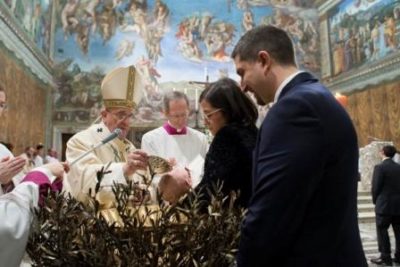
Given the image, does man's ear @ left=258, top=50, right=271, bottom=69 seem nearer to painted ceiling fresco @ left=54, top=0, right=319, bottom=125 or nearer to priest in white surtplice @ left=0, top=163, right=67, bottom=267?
priest in white surtplice @ left=0, top=163, right=67, bottom=267

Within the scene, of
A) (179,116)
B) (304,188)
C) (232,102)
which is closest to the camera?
(304,188)

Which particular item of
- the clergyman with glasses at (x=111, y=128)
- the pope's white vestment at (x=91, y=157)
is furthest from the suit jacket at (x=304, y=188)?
the clergyman with glasses at (x=111, y=128)

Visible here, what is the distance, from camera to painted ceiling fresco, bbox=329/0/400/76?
14.5 metres

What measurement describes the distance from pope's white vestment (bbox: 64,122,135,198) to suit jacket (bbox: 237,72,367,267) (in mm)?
1273

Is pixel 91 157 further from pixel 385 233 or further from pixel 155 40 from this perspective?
pixel 155 40

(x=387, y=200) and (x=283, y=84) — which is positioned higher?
(x=283, y=84)

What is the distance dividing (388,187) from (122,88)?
4496 mm

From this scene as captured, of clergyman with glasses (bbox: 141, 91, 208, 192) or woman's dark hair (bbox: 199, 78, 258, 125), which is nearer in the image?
woman's dark hair (bbox: 199, 78, 258, 125)

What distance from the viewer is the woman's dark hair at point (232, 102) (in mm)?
1795

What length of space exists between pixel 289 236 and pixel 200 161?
5.63 feet

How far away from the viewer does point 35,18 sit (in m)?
14.5

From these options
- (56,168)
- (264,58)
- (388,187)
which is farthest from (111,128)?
(388,187)

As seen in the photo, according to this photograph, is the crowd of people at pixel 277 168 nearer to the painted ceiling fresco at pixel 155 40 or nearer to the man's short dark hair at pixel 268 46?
the man's short dark hair at pixel 268 46

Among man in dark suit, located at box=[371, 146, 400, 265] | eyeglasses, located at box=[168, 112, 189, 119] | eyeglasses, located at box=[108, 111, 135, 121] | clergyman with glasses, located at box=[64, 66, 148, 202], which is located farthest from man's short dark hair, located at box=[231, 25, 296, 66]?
man in dark suit, located at box=[371, 146, 400, 265]
